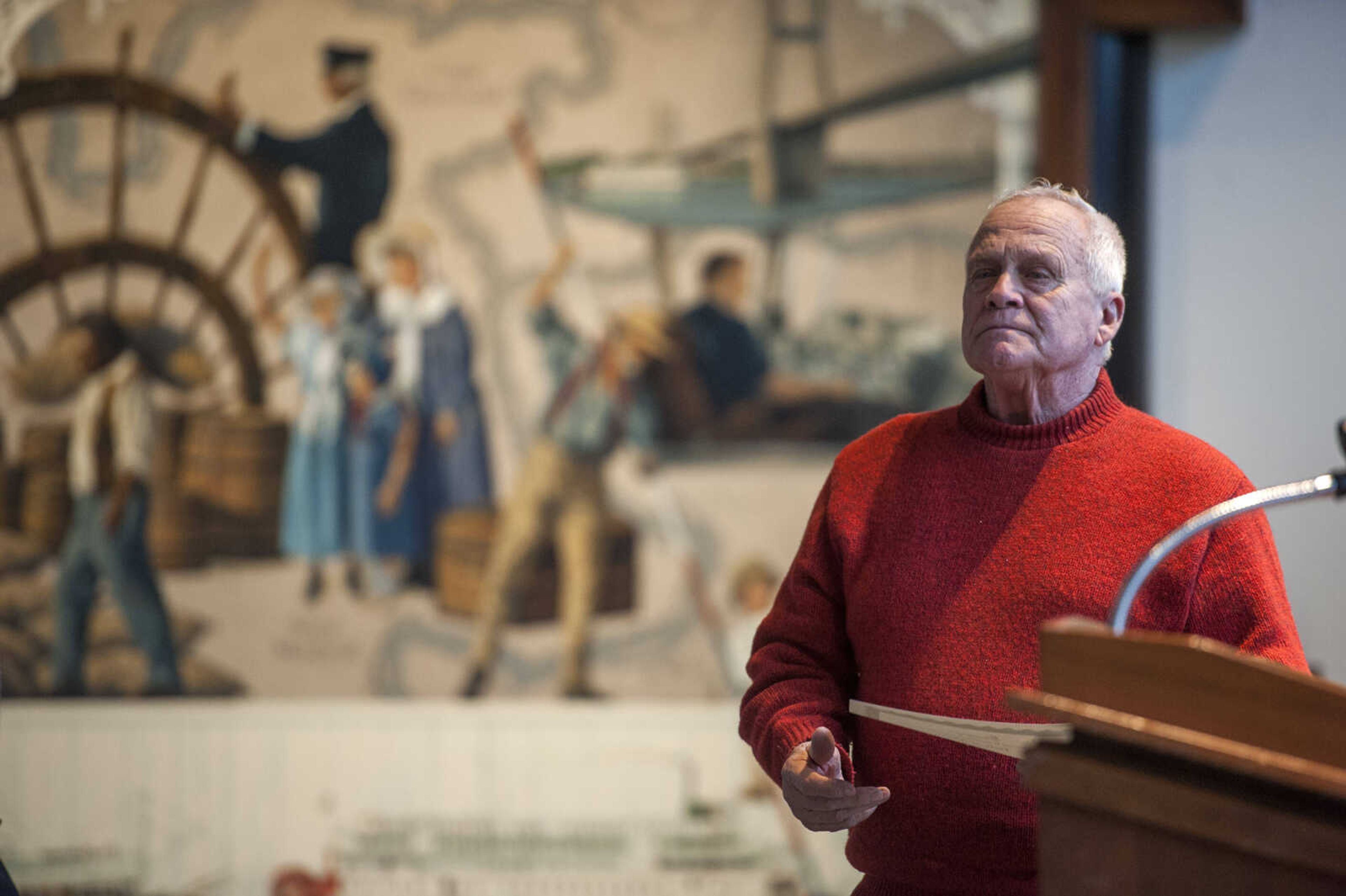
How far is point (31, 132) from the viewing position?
3.64 meters

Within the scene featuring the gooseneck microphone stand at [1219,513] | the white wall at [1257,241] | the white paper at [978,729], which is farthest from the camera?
the white wall at [1257,241]

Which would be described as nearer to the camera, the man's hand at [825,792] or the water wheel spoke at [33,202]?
the man's hand at [825,792]

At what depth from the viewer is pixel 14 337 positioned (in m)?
3.63

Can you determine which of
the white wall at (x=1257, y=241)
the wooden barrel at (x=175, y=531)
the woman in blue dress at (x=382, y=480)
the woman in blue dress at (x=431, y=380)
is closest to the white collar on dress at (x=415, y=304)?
the woman in blue dress at (x=431, y=380)

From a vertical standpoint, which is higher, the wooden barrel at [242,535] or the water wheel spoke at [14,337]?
the water wheel spoke at [14,337]

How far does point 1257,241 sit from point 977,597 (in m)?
2.39

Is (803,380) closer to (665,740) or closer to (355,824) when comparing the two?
(665,740)

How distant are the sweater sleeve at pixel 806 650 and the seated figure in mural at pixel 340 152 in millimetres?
2324

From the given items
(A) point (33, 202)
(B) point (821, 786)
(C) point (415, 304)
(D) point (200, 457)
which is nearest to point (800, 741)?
(B) point (821, 786)

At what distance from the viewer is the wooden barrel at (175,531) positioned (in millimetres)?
3566

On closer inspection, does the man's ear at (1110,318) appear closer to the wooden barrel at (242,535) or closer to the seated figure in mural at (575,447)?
the seated figure in mural at (575,447)

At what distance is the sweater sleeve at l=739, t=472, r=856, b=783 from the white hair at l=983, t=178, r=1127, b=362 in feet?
1.44

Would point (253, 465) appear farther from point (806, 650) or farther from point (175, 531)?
point (806, 650)

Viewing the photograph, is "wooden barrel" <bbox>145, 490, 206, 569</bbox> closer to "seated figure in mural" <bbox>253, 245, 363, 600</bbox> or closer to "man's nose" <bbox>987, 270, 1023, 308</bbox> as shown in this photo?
"seated figure in mural" <bbox>253, 245, 363, 600</bbox>
